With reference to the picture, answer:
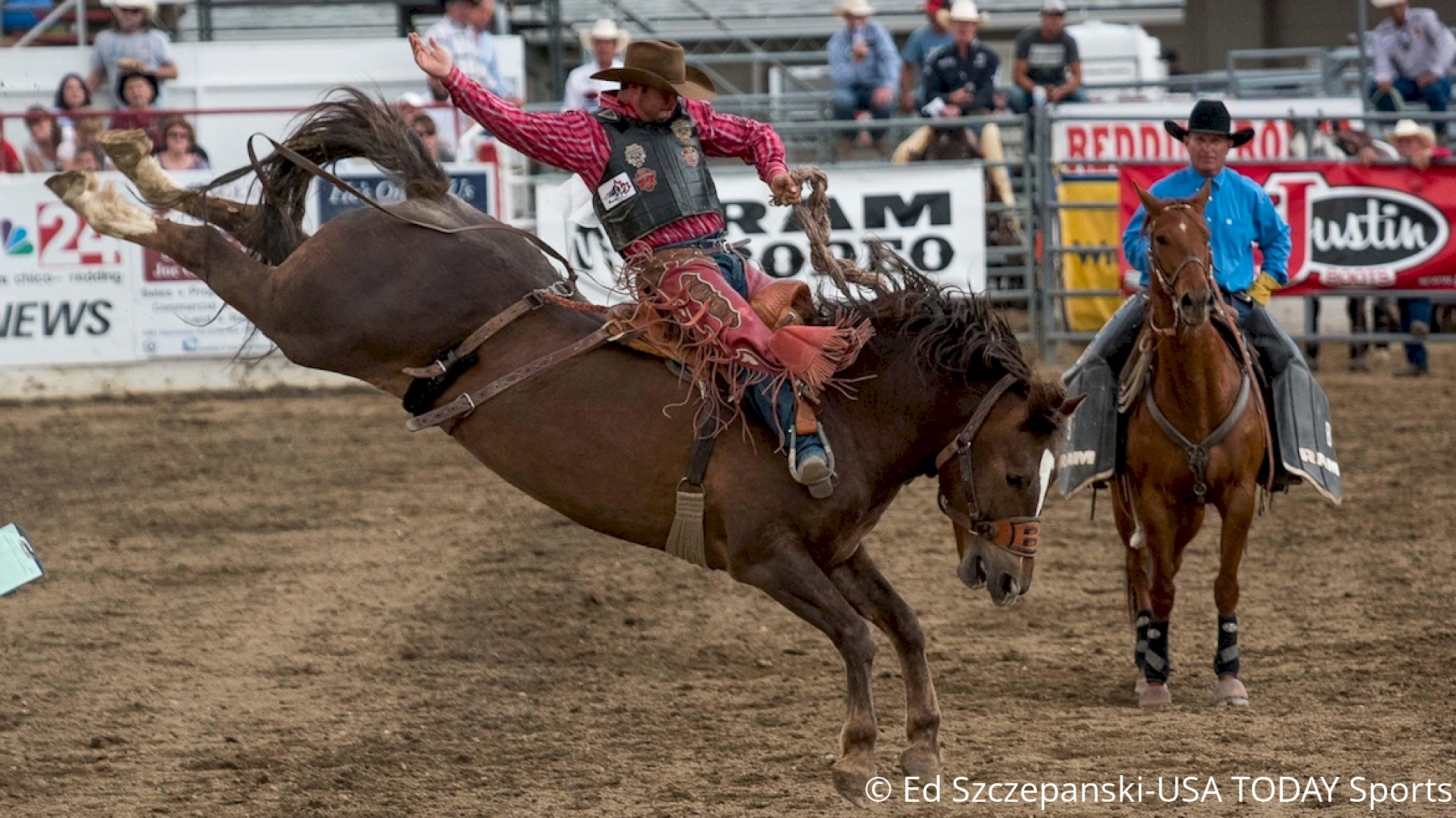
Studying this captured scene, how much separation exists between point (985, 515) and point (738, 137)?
1377mm

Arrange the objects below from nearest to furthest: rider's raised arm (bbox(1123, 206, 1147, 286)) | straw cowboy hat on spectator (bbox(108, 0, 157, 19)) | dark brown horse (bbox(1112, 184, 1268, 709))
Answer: dark brown horse (bbox(1112, 184, 1268, 709)) < rider's raised arm (bbox(1123, 206, 1147, 286)) < straw cowboy hat on spectator (bbox(108, 0, 157, 19))

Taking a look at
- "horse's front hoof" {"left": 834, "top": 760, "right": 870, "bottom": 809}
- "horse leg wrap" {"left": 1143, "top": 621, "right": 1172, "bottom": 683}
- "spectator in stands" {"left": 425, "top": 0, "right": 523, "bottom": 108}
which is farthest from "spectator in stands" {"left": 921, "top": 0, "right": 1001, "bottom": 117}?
"horse's front hoof" {"left": 834, "top": 760, "right": 870, "bottom": 809}

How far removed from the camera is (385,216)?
543cm

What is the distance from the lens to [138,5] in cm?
1396

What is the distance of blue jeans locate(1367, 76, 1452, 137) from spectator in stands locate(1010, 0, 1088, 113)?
8.02 feet

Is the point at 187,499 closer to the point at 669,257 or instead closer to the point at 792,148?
the point at 669,257

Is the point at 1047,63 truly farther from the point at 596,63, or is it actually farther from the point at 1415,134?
the point at 596,63

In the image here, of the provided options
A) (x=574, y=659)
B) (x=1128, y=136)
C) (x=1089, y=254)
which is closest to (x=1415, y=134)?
(x=1128, y=136)

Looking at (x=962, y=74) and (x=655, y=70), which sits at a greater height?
(x=655, y=70)

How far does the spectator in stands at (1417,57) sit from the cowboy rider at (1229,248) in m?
8.86

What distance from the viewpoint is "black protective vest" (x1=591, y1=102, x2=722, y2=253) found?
206 inches

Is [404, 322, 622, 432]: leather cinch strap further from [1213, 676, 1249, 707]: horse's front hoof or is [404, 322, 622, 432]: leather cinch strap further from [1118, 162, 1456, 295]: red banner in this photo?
[1118, 162, 1456, 295]: red banner

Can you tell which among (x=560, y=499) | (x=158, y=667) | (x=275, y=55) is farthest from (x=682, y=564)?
(x=275, y=55)

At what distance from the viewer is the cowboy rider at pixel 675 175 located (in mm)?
5078
